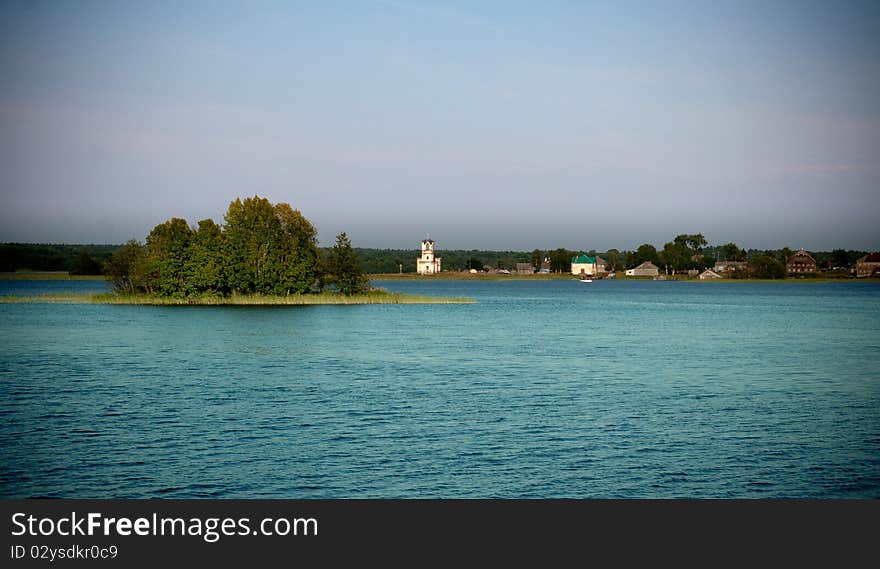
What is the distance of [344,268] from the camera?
108 meters

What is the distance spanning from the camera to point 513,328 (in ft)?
253

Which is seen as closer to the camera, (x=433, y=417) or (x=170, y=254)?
(x=433, y=417)

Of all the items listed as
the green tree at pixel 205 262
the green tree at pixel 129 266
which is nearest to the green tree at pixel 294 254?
the green tree at pixel 205 262

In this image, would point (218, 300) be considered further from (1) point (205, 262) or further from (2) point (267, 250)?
(2) point (267, 250)

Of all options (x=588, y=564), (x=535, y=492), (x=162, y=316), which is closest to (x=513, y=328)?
(x=162, y=316)

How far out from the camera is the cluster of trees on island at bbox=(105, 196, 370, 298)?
3907 inches

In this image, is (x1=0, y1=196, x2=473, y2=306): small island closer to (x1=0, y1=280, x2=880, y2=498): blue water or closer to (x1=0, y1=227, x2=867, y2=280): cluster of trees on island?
(x1=0, y1=227, x2=867, y2=280): cluster of trees on island

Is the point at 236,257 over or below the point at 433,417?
over

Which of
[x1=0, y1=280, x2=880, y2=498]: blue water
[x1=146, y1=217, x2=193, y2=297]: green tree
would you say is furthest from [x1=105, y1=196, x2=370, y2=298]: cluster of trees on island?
[x1=0, y1=280, x2=880, y2=498]: blue water

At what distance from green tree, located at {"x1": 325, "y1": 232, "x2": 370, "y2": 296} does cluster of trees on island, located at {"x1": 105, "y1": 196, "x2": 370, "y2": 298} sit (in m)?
0.13

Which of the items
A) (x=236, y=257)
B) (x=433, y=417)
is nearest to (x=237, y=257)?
(x=236, y=257)

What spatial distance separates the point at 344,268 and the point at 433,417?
77.9m

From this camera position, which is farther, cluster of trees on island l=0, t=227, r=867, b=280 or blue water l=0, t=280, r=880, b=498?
cluster of trees on island l=0, t=227, r=867, b=280

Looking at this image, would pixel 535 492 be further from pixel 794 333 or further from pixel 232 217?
pixel 232 217
